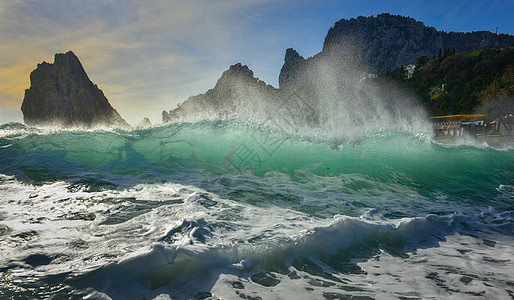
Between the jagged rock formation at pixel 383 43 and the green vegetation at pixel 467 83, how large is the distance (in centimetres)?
4540

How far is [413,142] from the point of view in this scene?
12.1 metres

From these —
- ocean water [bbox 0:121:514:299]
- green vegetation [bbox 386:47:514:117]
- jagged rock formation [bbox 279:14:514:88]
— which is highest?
jagged rock formation [bbox 279:14:514:88]

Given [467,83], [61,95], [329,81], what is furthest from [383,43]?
[61,95]

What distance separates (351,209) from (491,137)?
1189 inches

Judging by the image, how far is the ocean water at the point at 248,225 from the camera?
2.71 metres

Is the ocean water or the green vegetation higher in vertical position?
the green vegetation

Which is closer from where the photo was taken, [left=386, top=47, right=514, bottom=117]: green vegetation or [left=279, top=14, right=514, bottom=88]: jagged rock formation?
[left=386, top=47, right=514, bottom=117]: green vegetation

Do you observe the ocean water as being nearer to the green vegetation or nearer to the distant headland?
the distant headland

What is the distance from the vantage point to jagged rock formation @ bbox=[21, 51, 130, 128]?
253 feet

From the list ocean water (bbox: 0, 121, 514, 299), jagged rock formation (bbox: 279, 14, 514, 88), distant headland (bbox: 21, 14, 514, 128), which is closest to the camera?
ocean water (bbox: 0, 121, 514, 299)

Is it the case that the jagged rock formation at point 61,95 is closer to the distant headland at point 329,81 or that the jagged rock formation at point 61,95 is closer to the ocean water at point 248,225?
the distant headland at point 329,81

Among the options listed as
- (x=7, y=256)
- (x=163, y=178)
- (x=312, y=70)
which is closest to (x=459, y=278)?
(x=7, y=256)

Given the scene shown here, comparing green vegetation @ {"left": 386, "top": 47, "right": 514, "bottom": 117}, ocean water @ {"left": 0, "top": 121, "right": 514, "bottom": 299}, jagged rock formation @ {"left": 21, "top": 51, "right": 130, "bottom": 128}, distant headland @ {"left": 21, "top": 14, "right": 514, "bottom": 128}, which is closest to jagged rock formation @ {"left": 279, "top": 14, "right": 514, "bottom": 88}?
distant headland @ {"left": 21, "top": 14, "right": 514, "bottom": 128}

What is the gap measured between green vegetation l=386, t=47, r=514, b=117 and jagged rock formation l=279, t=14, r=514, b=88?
1788 inches
